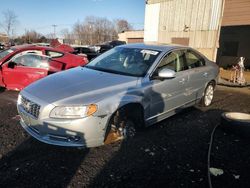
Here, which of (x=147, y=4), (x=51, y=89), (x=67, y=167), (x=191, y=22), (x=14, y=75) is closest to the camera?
(x=67, y=167)

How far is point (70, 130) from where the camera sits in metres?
3.72

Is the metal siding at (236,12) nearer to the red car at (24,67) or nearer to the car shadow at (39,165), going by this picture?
the red car at (24,67)

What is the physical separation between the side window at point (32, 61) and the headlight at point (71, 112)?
4271 millimetres

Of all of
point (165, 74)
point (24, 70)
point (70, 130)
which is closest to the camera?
point (70, 130)

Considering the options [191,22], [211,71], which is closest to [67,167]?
[211,71]

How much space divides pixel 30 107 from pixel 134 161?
1.74 m

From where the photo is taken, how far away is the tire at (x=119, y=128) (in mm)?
4145

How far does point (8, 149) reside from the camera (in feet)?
13.8

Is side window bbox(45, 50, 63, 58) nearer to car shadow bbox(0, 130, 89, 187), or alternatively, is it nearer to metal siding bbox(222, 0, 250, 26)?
car shadow bbox(0, 130, 89, 187)

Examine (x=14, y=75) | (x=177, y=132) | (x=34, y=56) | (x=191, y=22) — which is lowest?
(x=177, y=132)

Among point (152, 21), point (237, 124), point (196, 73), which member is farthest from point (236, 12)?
point (237, 124)

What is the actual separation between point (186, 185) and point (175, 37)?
1696 cm

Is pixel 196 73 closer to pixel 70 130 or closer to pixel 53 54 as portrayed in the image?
pixel 70 130

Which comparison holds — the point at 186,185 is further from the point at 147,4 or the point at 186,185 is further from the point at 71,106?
the point at 147,4
